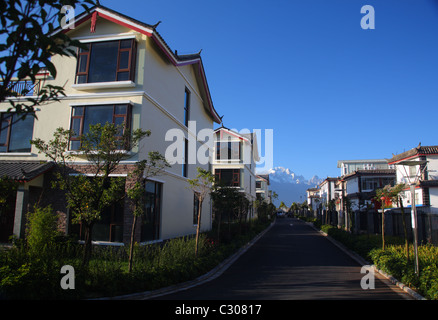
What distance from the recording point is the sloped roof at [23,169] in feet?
38.7

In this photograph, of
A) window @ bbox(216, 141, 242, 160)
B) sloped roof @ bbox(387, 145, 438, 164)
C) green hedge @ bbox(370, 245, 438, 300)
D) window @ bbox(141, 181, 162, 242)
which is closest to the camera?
green hedge @ bbox(370, 245, 438, 300)

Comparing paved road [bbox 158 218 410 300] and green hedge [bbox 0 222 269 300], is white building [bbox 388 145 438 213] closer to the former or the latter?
paved road [bbox 158 218 410 300]

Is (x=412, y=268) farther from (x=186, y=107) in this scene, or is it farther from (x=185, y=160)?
(x=186, y=107)

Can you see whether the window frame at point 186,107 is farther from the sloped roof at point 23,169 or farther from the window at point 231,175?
the window at point 231,175

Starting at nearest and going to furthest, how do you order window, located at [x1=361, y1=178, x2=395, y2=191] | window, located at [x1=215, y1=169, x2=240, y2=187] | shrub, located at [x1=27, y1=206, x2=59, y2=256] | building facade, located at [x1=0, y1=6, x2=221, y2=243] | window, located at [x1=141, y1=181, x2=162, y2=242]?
shrub, located at [x1=27, y1=206, x2=59, y2=256] < building facade, located at [x1=0, y1=6, x2=221, y2=243] < window, located at [x1=141, y1=181, x2=162, y2=242] < window, located at [x1=215, y1=169, x2=240, y2=187] < window, located at [x1=361, y1=178, x2=395, y2=191]

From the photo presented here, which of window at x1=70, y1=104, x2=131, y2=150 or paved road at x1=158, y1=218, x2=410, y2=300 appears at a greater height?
window at x1=70, y1=104, x2=131, y2=150

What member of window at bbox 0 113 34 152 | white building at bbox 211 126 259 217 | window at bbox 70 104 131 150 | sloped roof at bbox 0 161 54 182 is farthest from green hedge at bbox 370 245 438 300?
white building at bbox 211 126 259 217

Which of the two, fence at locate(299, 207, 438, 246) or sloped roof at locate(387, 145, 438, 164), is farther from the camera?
sloped roof at locate(387, 145, 438, 164)

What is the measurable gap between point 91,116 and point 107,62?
247 centimetres

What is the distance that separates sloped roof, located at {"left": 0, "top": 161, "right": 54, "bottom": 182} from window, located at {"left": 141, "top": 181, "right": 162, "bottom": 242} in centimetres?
410

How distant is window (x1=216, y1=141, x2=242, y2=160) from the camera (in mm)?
36844

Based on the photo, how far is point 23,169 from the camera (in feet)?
40.9

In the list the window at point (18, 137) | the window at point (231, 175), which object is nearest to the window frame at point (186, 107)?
the window at point (18, 137)
